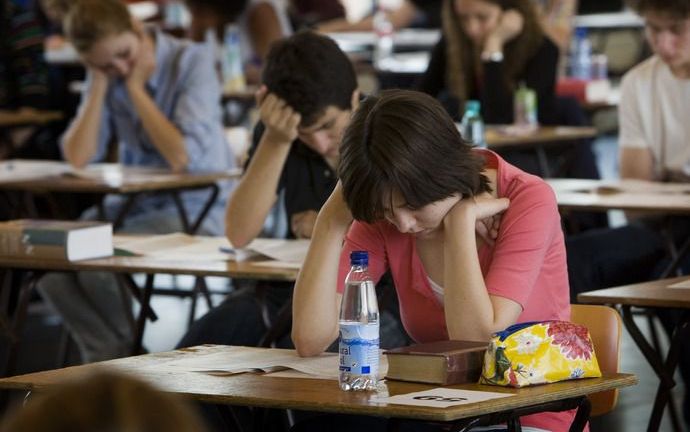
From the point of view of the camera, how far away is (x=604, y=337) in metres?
2.13

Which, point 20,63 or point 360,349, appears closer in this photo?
point 360,349

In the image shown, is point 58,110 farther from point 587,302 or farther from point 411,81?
point 587,302

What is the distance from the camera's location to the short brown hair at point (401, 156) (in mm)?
1955

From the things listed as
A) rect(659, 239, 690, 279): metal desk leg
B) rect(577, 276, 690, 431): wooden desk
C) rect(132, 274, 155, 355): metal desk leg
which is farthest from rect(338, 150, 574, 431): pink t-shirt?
rect(659, 239, 690, 279): metal desk leg

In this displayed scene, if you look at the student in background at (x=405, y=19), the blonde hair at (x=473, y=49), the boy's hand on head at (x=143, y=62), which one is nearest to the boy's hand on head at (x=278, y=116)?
the boy's hand on head at (x=143, y=62)

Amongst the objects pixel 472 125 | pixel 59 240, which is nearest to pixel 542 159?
→ pixel 472 125

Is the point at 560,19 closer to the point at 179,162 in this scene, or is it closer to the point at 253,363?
the point at 179,162

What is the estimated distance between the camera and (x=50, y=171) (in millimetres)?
4691

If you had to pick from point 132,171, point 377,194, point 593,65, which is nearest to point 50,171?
point 132,171

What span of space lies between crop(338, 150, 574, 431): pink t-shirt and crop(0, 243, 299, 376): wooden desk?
535mm

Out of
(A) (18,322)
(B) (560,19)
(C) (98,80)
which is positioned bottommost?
(A) (18,322)

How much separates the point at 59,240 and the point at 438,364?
1476 millimetres

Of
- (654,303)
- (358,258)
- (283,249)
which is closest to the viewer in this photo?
(358,258)

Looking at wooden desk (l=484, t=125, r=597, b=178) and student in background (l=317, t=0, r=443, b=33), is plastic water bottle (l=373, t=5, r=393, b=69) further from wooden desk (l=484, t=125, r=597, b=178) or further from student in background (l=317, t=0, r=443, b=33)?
wooden desk (l=484, t=125, r=597, b=178)
